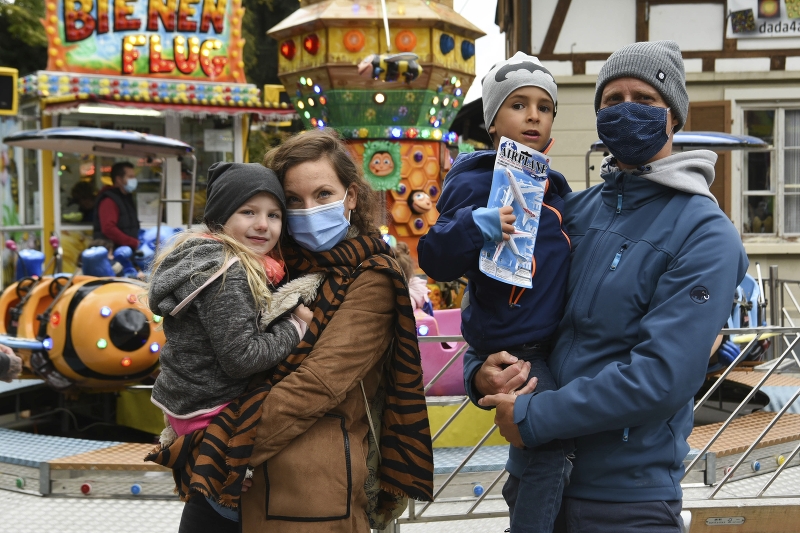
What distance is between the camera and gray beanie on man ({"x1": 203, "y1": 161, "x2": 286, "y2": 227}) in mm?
2408

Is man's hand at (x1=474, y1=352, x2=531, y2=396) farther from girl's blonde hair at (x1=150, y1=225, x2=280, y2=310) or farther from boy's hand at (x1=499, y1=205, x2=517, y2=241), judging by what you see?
girl's blonde hair at (x1=150, y1=225, x2=280, y2=310)

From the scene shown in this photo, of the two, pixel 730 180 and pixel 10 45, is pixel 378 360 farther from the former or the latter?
pixel 10 45

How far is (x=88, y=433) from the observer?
7.20 m

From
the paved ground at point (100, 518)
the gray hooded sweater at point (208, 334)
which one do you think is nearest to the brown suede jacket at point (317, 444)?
the gray hooded sweater at point (208, 334)

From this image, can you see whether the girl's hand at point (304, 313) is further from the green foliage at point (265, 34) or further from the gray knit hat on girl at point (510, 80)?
the green foliage at point (265, 34)

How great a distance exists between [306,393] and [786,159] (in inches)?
529

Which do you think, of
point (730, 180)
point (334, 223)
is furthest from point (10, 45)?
point (334, 223)

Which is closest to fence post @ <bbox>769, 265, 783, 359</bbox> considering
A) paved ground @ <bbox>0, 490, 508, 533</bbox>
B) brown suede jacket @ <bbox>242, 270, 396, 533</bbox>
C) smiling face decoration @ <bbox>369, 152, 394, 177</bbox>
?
smiling face decoration @ <bbox>369, 152, 394, 177</bbox>

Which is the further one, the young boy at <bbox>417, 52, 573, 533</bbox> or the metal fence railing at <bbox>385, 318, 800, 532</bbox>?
the metal fence railing at <bbox>385, 318, 800, 532</bbox>

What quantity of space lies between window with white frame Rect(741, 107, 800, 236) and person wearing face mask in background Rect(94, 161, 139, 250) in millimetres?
9054

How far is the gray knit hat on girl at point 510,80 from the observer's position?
2.44 metres

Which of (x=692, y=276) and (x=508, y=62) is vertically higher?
(x=508, y=62)

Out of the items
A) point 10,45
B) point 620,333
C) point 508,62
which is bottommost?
point 620,333

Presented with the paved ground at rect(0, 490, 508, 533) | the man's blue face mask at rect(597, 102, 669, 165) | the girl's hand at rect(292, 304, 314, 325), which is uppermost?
the man's blue face mask at rect(597, 102, 669, 165)
